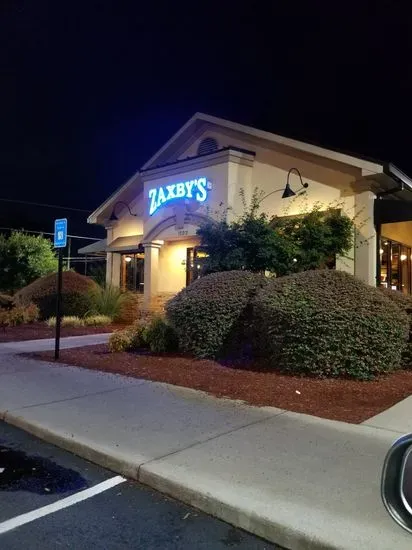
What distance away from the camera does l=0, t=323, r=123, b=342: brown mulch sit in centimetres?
1453

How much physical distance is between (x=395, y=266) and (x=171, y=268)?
779 centimetres

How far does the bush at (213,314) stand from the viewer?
10.1 meters

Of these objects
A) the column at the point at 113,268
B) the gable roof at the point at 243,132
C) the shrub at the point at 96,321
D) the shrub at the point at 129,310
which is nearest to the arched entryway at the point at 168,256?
the shrub at the point at 129,310

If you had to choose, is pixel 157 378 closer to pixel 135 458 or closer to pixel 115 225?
pixel 135 458

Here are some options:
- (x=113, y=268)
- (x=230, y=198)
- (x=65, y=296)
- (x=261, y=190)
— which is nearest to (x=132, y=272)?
(x=113, y=268)

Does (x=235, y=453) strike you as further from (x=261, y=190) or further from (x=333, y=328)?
(x=261, y=190)

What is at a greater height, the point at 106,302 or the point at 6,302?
the point at 106,302

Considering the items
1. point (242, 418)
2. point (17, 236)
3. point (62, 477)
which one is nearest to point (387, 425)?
point (242, 418)

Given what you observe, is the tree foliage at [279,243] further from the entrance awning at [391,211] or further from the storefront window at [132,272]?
the storefront window at [132,272]

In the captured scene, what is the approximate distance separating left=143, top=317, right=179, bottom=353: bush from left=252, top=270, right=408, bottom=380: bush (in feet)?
8.95

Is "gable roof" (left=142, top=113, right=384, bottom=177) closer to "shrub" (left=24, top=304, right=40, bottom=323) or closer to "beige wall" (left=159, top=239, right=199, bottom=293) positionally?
"beige wall" (left=159, top=239, right=199, bottom=293)

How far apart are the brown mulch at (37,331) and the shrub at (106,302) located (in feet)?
3.30

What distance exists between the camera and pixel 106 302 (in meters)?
18.3

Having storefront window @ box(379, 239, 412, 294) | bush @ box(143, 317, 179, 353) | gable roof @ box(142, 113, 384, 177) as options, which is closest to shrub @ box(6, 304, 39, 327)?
gable roof @ box(142, 113, 384, 177)
